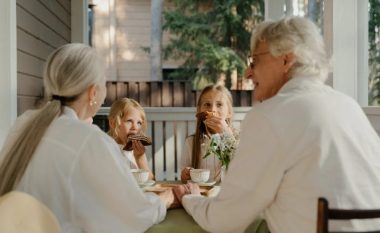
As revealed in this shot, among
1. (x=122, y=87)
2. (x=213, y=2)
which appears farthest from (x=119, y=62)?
(x=122, y=87)

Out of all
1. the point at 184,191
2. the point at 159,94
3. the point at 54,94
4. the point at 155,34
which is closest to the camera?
the point at 54,94

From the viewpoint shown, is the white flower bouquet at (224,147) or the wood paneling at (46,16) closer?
the white flower bouquet at (224,147)

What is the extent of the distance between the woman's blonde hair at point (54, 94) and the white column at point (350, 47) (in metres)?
1.99

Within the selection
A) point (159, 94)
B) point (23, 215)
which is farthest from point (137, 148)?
point (159, 94)

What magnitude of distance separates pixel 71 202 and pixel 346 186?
2.34 ft

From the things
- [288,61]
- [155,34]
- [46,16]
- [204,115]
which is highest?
[155,34]

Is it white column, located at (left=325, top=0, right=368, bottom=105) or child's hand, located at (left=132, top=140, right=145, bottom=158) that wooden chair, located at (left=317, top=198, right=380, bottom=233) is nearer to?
child's hand, located at (left=132, top=140, right=145, bottom=158)

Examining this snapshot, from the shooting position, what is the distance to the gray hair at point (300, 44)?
1.43 metres

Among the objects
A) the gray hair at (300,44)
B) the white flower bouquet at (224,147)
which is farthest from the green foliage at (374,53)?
the gray hair at (300,44)

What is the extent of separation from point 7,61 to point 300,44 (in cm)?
175

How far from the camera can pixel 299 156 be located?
4.21ft

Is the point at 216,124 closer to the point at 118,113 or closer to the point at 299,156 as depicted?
the point at 118,113

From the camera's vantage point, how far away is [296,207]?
1313 mm

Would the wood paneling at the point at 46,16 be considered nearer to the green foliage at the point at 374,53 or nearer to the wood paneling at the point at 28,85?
the wood paneling at the point at 28,85
